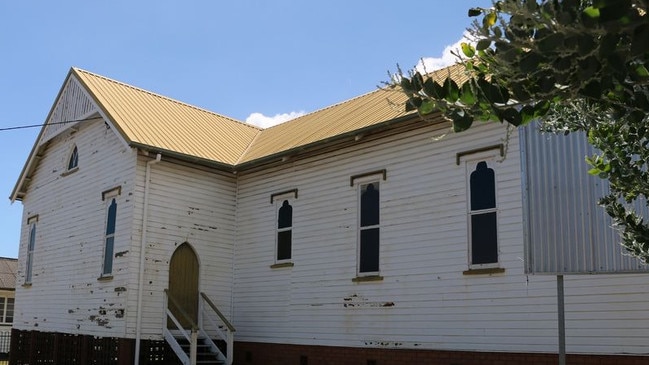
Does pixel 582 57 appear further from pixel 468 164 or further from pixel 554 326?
pixel 468 164

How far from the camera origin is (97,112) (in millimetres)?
18656

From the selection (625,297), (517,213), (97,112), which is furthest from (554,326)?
(97,112)

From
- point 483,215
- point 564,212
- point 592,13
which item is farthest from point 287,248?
point 592,13

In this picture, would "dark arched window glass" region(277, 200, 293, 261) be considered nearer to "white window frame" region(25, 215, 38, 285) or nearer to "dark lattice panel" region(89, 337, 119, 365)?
"dark lattice panel" region(89, 337, 119, 365)

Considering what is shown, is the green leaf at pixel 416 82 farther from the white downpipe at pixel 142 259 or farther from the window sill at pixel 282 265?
the white downpipe at pixel 142 259

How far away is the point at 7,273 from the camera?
40250 millimetres

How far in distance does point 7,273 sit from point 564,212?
39613 millimetres

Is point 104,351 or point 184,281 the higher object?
point 184,281

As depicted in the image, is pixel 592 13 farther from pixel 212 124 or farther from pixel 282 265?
pixel 212 124

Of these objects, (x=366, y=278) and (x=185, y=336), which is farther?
(x=185, y=336)

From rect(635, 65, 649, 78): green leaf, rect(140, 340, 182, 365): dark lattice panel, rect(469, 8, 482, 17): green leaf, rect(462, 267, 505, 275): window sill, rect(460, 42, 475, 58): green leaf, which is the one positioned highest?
rect(469, 8, 482, 17): green leaf

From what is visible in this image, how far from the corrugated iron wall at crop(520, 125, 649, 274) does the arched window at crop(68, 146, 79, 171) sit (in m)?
15.8

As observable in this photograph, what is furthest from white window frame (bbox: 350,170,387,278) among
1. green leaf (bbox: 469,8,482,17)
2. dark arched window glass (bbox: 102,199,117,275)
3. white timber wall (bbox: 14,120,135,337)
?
green leaf (bbox: 469,8,482,17)

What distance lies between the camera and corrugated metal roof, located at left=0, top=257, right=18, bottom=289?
38.6m
